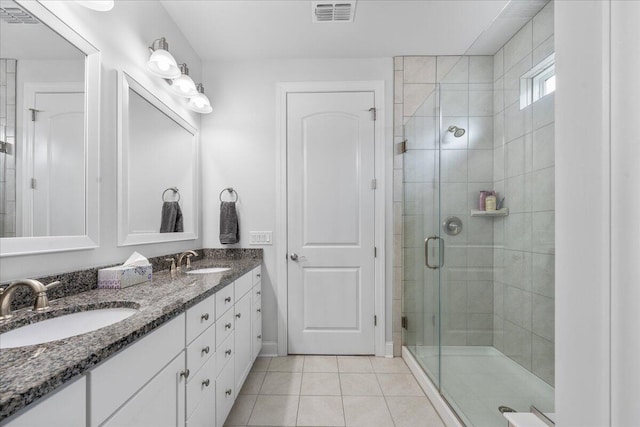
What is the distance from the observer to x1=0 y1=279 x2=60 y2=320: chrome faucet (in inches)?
36.0

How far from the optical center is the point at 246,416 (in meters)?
1.75

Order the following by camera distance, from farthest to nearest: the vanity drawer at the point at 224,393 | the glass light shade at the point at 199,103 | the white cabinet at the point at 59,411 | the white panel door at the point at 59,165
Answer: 1. the glass light shade at the point at 199,103
2. the vanity drawer at the point at 224,393
3. the white panel door at the point at 59,165
4. the white cabinet at the point at 59,411

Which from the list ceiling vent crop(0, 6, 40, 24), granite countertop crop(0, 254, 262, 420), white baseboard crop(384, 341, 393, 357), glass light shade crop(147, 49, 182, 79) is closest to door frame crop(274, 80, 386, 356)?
white baseboard crop(384, 341, 393, 357)

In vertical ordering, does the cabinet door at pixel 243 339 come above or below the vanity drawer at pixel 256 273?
below

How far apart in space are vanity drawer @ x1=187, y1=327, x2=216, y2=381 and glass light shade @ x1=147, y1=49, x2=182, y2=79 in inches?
58.8

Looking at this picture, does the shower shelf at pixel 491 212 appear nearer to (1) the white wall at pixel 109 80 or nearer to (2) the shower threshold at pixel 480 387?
(2) the shower threshold at pixel 480 387

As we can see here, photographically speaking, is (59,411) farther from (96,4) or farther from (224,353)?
(96,4)

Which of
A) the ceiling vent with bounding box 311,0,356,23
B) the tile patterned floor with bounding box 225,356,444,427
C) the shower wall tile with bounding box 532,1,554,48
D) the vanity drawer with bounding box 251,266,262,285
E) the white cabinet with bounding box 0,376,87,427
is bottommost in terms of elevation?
the tile patterned floor with bounding box 225,356,444,427

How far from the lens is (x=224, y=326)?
1586 millimetres

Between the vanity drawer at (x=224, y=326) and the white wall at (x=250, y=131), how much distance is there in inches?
35.5

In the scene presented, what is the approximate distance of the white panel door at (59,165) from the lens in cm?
113

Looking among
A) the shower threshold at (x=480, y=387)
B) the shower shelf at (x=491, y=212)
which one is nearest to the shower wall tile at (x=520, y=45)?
the shower shelf at (x=491, y=212)

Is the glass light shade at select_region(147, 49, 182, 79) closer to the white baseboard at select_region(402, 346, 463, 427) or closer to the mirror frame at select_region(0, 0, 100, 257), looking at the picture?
the mirror frame at select_region(0, 0, 100, 257)

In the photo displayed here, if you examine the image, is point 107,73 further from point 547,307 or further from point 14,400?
point 547,307
